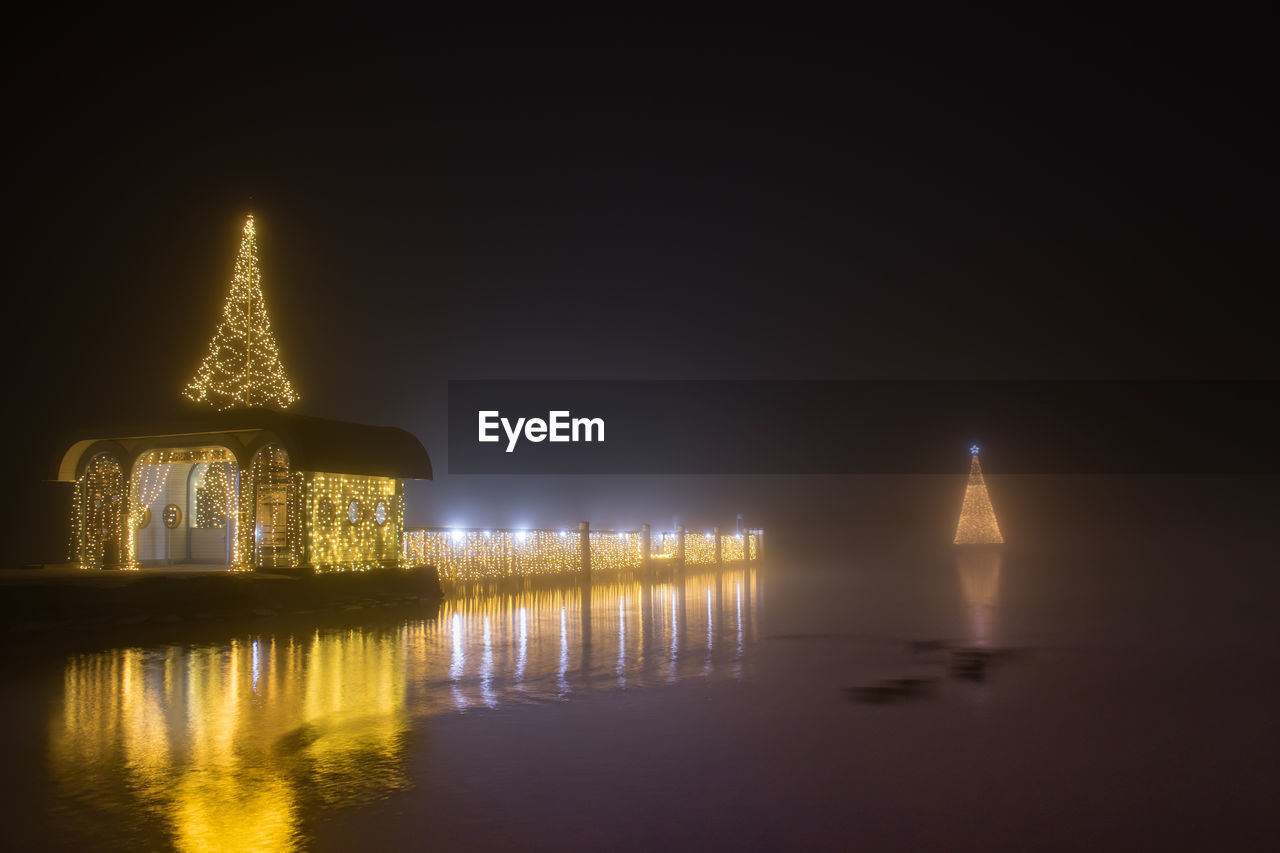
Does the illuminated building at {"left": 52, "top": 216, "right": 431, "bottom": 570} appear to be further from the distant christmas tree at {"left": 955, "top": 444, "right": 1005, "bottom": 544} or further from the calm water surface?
the distant christmas tree at {"left": 955, "top": 444, "right": 1005, "bottom": 544}

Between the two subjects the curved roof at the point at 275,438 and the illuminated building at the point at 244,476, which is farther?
the illuminated building at the point at 244,476

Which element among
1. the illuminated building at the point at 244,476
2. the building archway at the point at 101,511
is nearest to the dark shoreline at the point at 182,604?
the illuminated building at the point at 244,476

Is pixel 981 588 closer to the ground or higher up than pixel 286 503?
closer to the ground

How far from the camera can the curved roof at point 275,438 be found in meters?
18.4

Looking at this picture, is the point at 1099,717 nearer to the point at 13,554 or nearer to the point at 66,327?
the point at 13,554

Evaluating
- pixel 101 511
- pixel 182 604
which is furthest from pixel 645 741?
pixel 101 511

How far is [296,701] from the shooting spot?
8.71 m

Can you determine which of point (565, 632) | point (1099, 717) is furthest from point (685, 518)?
point (1099, 717)

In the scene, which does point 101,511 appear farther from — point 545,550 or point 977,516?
point 977,516

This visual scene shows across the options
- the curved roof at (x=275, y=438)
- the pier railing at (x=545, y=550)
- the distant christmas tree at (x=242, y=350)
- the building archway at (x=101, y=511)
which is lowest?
the pier railing at (x=545, y=550)

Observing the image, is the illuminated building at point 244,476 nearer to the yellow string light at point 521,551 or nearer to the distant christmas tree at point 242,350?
the distant christmas tree at point 242,350

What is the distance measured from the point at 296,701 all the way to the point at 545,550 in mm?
17758

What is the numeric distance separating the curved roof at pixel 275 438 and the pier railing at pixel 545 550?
2.86 metres

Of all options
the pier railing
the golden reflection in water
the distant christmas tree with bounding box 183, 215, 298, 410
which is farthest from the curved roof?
the golden reflection in water
